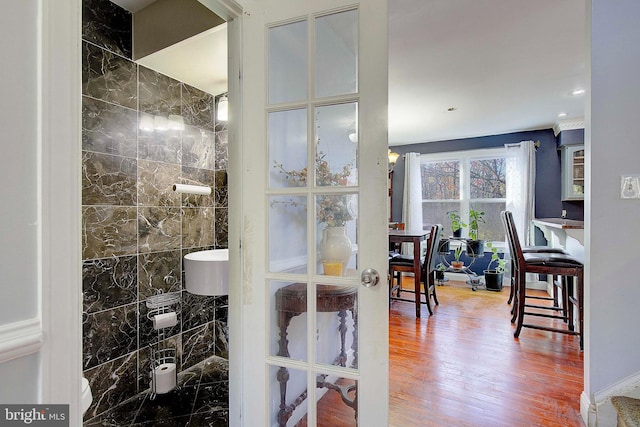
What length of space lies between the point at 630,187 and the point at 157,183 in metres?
2.73

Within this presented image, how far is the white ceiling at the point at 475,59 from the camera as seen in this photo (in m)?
1.92

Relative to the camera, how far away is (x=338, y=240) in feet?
4.12

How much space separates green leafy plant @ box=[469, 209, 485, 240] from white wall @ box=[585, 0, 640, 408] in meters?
3.53

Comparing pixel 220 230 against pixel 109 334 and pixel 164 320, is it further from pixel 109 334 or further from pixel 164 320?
pixel 109 334

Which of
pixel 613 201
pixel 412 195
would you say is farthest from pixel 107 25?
pixel 412 195

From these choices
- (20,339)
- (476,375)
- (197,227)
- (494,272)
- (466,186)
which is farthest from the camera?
(466,186)

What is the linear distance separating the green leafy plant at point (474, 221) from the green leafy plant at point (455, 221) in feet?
0.49

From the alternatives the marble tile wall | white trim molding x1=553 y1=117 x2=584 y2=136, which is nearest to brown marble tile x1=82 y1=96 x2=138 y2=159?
the marble tile wall

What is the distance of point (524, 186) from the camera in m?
4.64

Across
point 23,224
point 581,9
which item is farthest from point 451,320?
point 23,224

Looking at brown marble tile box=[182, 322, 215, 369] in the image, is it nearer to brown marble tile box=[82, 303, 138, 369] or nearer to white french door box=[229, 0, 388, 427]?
brown marble tile box=[82, 303, 138, 369]

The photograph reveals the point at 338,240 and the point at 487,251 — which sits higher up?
the point at 338,240

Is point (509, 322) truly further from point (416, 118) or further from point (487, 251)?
point (416, 118)

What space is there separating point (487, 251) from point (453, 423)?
157 inches
